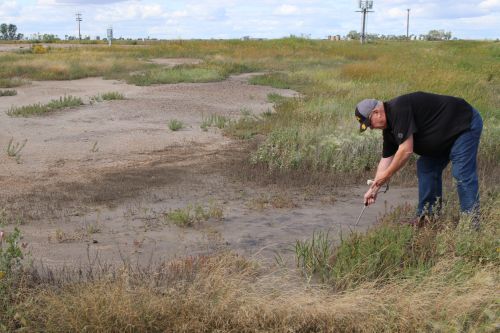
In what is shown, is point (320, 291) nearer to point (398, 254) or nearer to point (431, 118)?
point (398, 254)

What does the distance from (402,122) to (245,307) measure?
7.09 ft

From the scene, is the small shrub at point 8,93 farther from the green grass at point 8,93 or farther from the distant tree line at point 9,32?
the distant tree line at point 9,32

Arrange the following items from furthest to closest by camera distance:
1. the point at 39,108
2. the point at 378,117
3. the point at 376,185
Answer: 1. the point at 39,108
2. the point at 376,185
3. the point at 378,117

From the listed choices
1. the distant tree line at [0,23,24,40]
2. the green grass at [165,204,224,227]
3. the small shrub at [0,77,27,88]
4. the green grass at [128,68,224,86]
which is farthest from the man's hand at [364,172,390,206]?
the distant tree line at [0,23,24,40]

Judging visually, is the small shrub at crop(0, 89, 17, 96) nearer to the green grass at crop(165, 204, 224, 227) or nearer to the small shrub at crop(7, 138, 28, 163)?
the small shrub at crop(7, 138, 28, 163)

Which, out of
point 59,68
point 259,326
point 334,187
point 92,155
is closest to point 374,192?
point 259,326

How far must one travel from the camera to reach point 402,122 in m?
5.03

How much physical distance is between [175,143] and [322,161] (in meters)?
3.15

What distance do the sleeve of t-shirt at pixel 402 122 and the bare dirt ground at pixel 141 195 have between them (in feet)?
3.84

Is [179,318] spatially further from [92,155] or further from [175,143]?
[175,143]

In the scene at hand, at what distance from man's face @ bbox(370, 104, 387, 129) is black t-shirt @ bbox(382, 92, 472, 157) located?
8cm

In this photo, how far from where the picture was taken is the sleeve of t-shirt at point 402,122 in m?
5.01

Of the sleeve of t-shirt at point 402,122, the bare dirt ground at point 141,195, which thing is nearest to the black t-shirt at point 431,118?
the sleeve of t-shirt at point 402,122

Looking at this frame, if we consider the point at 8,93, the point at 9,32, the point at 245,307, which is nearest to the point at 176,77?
the point at 8,93
